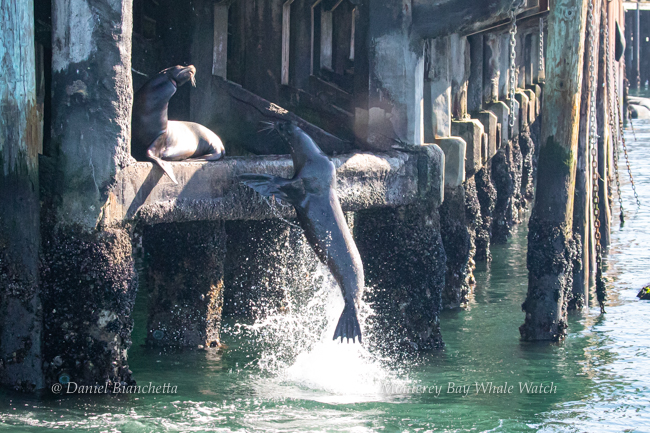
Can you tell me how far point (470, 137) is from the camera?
12.1 meters

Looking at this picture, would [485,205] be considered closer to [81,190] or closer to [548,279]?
[548,279]

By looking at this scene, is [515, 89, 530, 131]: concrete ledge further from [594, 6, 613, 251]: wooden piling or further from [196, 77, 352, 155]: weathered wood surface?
[196, 77, 352, 155]: weathered wood surface

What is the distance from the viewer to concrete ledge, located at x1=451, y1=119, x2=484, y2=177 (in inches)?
477

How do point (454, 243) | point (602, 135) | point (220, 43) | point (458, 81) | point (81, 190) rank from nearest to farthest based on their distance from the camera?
point (81, 190) < point (220, 43) < point (454, 243) < point (458, 81) < point (602, 135)

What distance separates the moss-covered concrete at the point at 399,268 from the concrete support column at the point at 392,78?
708 millimetres

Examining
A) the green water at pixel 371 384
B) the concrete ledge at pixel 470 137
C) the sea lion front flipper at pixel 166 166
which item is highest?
the concrete ledge at pixel 470 137

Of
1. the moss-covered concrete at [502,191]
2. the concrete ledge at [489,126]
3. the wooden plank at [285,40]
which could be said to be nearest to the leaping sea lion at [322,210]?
the wooden plank at [285,40]

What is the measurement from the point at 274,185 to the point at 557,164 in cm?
348

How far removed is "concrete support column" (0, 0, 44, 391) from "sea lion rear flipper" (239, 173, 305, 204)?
1578mm

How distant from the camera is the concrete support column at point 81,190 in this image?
725cm

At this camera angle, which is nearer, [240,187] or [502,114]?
[240,187]

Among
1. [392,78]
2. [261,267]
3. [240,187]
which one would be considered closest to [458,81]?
[392,78]

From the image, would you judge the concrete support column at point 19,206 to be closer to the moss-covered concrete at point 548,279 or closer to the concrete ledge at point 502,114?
the moss-covered concrete at point 548,279

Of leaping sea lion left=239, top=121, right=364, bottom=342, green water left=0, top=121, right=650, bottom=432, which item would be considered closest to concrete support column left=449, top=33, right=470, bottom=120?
green water left=0, top=121, right=650, bottom=432
